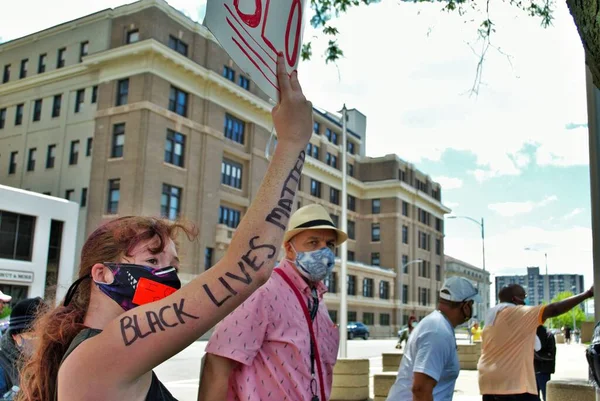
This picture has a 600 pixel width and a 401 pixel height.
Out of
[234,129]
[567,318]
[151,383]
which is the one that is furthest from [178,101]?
[567,318]

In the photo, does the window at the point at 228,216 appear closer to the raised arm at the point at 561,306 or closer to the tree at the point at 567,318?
the raised arm at the point at 561,306

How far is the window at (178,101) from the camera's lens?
41344mm

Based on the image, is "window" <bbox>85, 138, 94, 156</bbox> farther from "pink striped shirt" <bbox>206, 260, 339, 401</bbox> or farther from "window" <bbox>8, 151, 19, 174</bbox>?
"pink striped shirt" <bbox>206, 260, 339, 401</bbox>

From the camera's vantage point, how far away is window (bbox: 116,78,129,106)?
40188mm

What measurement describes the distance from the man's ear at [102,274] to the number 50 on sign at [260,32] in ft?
2.25

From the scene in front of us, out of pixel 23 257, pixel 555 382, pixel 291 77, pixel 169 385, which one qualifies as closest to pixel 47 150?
pixel 23 257

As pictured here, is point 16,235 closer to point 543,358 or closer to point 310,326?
point 543,358

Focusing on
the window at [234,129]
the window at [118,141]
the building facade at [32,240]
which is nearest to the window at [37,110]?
the window at [118,141]

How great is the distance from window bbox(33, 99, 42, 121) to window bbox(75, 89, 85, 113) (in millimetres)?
3536

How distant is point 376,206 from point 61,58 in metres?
40.7

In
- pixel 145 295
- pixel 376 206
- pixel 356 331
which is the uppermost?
pixel 376 206

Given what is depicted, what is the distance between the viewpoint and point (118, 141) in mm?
39781

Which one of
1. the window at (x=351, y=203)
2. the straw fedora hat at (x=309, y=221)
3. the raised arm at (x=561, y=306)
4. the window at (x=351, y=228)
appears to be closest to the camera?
the straw fedora hat at (x=309, y=221)

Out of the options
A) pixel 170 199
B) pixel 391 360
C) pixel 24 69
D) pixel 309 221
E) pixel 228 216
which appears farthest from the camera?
pixel 24 69
